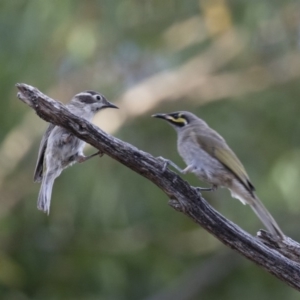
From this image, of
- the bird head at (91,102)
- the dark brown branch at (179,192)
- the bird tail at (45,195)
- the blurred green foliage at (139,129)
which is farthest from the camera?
the blurred green foliage at (139,129)

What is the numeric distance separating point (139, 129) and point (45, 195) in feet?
15.4

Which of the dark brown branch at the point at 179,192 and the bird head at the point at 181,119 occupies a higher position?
the bird head at the point at 181,119

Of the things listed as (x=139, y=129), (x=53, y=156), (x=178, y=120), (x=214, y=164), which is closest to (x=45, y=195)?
(x=53, y=156)

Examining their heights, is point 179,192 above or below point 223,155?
below

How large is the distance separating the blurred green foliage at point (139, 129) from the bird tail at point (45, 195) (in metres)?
3.37

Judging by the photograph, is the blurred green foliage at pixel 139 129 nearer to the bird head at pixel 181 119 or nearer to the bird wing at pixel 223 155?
the bird head at pixel 181 119

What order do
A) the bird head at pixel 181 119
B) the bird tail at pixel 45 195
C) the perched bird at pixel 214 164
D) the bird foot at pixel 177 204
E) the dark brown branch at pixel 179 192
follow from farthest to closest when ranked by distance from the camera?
the bird head at pixel 181 119 < the perched bird at pixel 214 164 < the bird tail at pixel 45 195 < the bird foot at pixel 177 204 < the dark brown branch at pixel 179 192

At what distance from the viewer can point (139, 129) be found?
10133mm

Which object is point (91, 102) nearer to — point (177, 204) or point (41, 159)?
point (41, 159)

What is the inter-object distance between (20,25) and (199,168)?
11.7 ft

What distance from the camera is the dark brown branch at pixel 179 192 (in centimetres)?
467

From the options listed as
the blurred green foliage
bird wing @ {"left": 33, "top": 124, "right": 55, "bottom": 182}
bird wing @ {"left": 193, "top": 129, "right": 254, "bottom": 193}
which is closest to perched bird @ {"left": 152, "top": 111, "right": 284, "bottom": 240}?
bird wing @ {"left": 193, "top": 129, "right": 254, "bottom": 193}

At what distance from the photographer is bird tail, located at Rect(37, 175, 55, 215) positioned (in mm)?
5441

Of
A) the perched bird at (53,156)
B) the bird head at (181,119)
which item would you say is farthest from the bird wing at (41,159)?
the bird head at (181,119)
